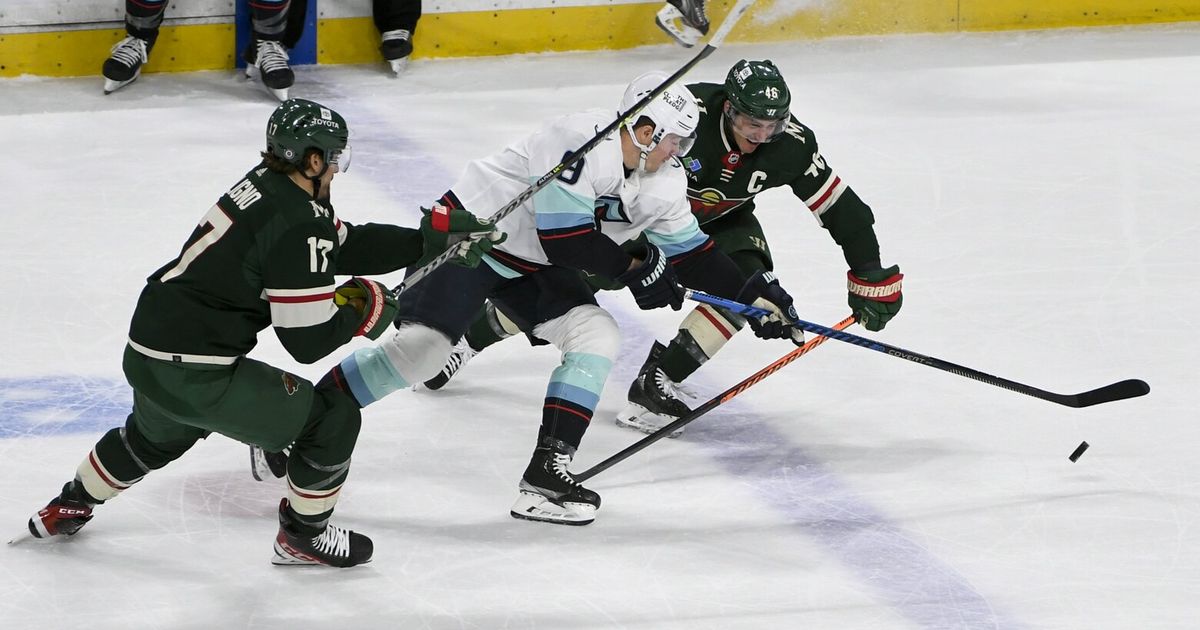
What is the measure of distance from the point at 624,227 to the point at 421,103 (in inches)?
125

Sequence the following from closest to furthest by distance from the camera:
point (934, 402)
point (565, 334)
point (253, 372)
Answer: point (253, 372)
point (565, 334)
point (934, 402)

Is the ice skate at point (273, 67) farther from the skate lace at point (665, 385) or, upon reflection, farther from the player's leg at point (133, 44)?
the skate lace at point (665, 385)

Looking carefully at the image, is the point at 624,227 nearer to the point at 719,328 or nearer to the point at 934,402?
the point at 719,328

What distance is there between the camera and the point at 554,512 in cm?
362

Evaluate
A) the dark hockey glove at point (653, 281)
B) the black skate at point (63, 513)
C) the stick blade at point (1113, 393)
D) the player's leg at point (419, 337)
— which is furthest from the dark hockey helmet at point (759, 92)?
the black skate at point (63, 513)

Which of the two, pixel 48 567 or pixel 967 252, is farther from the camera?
pixel 967 252

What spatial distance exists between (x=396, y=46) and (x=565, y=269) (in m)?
3.54

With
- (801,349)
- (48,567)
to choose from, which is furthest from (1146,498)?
(48,567)

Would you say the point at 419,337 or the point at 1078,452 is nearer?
the point at 419,337

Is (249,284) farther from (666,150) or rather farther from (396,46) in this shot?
(396,46)

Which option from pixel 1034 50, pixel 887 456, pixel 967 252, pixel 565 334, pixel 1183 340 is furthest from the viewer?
pixel 1034 50

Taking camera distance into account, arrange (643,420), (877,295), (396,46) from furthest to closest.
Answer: (396,46)
(643,420)
(877,295)

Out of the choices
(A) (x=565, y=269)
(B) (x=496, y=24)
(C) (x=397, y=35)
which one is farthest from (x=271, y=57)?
(A) (x=565, y=269)

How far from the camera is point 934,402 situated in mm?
4379
